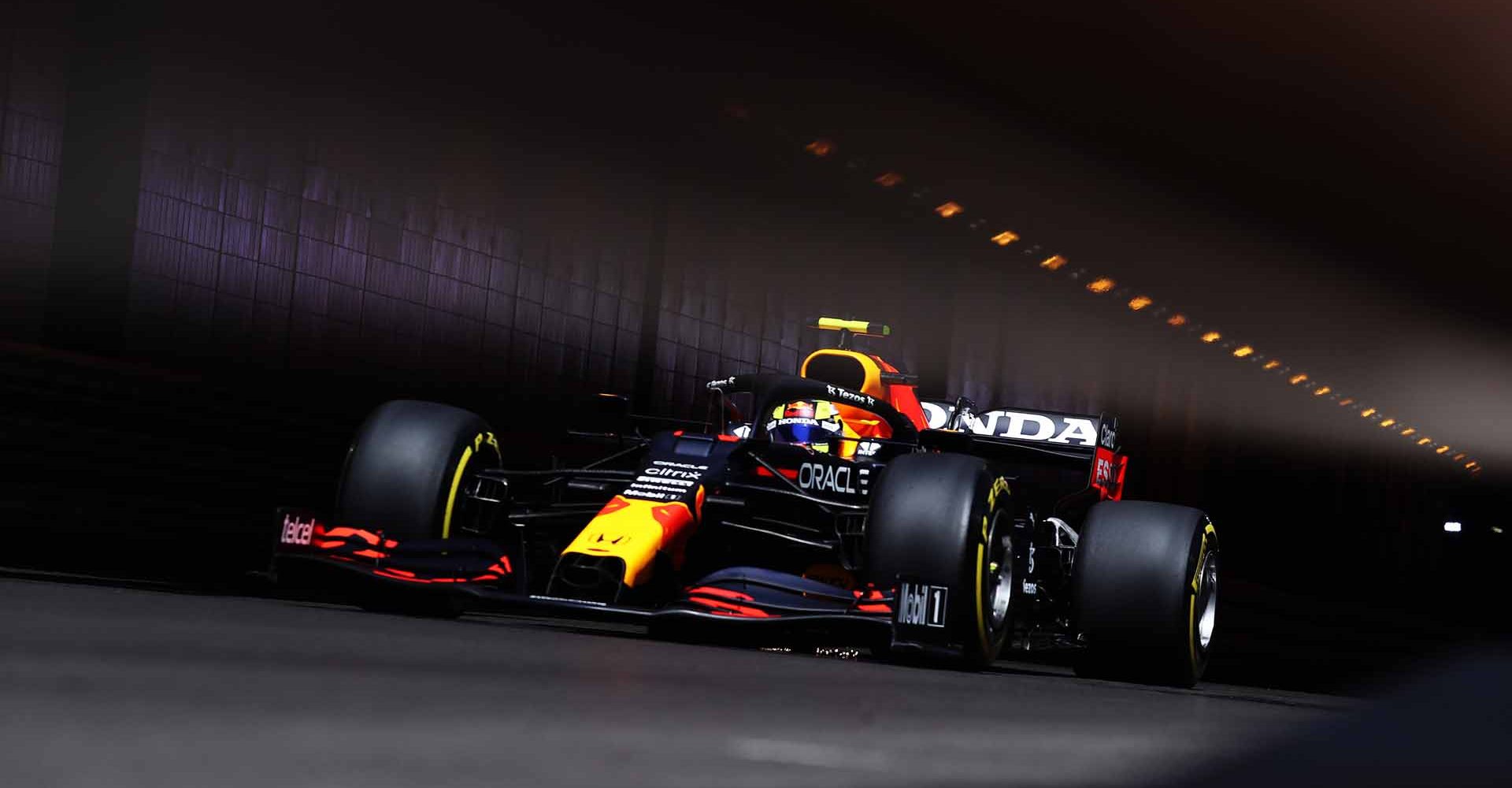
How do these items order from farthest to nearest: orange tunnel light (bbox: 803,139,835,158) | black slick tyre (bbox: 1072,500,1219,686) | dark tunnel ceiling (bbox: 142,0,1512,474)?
orange tunnel light (bbox: 803,139,835,158) < dark tunnel ceiling (bbox: 142,0,1512,474) < black slick tyre (bbox: 1072,500,1219,686)

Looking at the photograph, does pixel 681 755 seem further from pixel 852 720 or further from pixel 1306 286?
pixel 1306 286

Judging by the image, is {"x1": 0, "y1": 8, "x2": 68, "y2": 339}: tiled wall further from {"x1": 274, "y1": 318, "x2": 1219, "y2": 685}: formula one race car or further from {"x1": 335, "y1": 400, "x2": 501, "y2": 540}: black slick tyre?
{"x1": 335, "y1": 400, "x2": 501, "y2": 540}: black slick tyre

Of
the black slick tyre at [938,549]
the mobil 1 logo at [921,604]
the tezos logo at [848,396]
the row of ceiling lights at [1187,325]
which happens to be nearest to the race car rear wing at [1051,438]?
the tezos logo at [848,396]

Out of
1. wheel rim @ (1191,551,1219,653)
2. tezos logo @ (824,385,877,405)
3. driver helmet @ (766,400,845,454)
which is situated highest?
tezos logo @ (824,385,877,405)

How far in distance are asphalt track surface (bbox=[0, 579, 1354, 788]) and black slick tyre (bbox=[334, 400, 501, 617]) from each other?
5.96ft

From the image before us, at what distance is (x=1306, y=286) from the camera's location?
79.5ft

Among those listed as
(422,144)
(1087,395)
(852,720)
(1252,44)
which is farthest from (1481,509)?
(852,720)

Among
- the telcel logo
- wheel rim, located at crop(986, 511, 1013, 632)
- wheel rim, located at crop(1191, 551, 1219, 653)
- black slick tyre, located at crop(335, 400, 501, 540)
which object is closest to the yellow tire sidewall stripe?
black slick tyre, located at crop(335, 400, 501, 540)

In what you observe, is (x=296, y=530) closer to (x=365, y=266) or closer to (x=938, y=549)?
(x=938, y=549)

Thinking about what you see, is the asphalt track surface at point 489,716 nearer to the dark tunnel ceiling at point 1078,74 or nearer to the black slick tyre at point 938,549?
the black slick tyre at point 938,549

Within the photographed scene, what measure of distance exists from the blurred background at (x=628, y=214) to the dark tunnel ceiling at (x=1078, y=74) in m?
0.04

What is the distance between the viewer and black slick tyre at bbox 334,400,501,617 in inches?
295

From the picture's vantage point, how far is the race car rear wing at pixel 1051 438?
9617mm

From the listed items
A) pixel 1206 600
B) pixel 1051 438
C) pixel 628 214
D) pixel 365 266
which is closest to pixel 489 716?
pixel 1206 600
